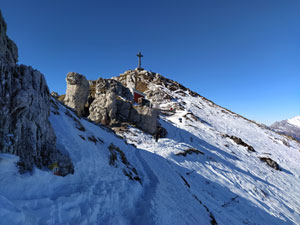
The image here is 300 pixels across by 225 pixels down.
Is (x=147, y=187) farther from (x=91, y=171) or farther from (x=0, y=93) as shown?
(x=0, y=93)

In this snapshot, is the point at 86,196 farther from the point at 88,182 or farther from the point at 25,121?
the point at 25,121

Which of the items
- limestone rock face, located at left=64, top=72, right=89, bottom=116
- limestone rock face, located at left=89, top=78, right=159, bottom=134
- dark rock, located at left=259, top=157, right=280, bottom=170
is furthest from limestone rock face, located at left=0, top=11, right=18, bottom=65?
dark rock, located at left=259, top=157, right=280, bottom=170

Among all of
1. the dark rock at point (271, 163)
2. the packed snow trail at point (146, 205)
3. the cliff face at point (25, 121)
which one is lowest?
the dark rock at point (271, 163)

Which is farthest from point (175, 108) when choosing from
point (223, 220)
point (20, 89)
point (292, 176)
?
point (20, 89)

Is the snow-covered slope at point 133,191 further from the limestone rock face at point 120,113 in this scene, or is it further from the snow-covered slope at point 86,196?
the limestone rock face at point 120,113

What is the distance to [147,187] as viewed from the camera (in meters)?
9.43

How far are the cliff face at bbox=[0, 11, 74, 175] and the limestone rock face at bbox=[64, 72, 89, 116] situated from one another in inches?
1090

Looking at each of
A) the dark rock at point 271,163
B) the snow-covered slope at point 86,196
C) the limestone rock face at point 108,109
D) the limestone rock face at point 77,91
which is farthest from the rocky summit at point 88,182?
the limestone rock face at point 77,91

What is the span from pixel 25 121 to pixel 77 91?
3046 centimetres

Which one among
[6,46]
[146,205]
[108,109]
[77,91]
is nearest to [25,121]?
[146,205]

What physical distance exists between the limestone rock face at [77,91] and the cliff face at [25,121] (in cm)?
2767

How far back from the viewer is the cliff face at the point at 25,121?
450 cm

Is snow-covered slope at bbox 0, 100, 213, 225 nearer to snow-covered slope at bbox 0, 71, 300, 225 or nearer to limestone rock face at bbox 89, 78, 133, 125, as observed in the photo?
snow-covered slope at bbox 0, 71, 300, 225

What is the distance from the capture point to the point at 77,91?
32469mm
